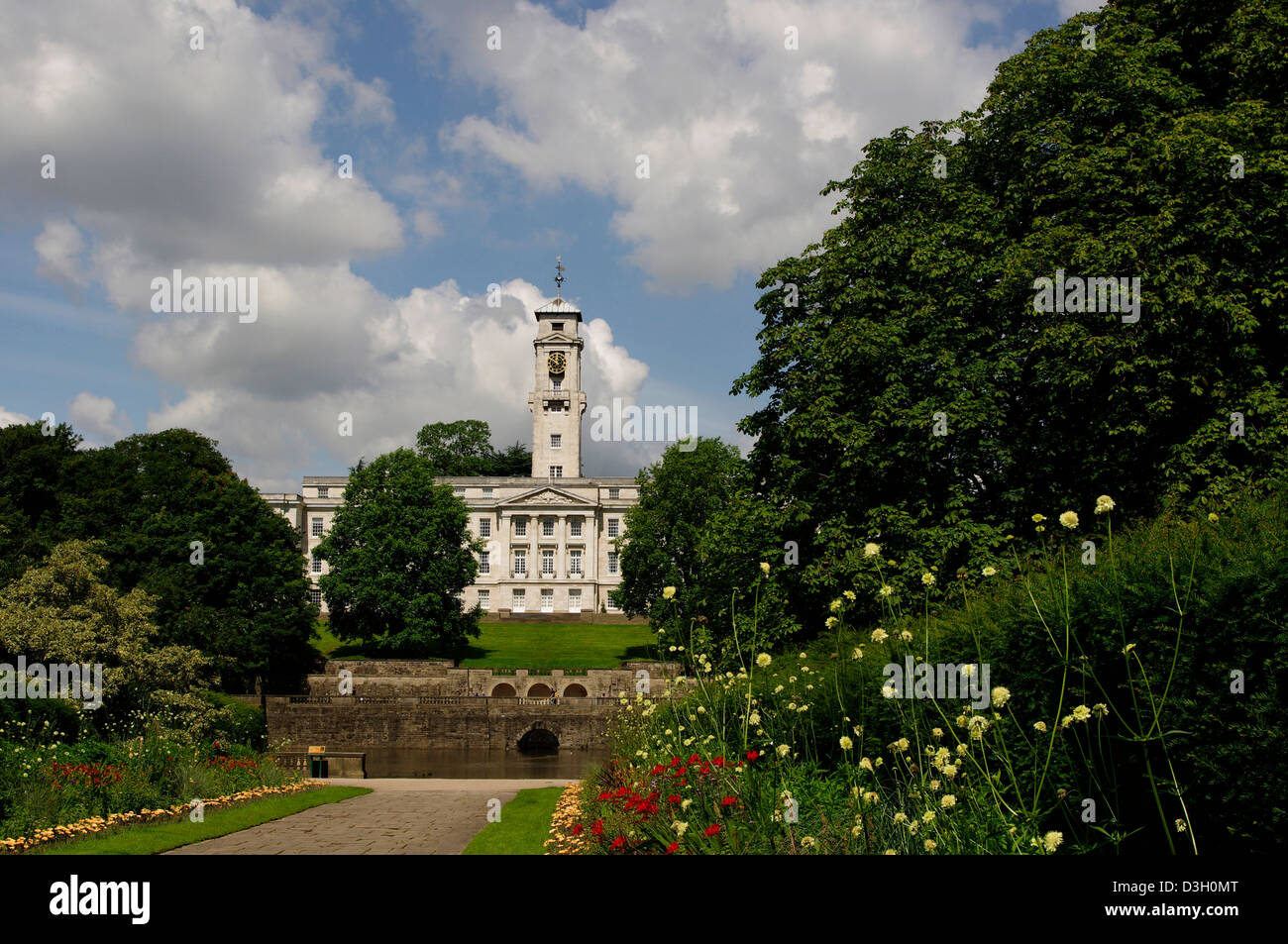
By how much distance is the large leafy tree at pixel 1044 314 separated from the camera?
56.9ft

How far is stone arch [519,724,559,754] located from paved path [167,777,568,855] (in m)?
24.5

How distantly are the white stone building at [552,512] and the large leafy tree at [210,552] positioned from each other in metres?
48.4

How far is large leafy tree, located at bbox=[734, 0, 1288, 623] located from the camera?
56.9 ft

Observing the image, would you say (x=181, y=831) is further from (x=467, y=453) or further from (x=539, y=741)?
(x=467, y=453)

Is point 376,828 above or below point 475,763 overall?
above

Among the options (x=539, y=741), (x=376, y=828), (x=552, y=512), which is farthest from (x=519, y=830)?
(x=552, y=512)

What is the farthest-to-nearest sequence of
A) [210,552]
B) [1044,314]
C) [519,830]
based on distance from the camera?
[210,552]
[1044,314]
[519,830]

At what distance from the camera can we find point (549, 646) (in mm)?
70375

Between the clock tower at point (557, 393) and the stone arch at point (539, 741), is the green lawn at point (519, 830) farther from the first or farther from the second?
the clock tower at point (557, 393)

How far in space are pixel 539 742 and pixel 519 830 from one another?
35.2 m

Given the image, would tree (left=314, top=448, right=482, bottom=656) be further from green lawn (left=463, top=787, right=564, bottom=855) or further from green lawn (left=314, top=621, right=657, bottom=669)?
green lawn (left=463, top=787, right=564, bottom=855)

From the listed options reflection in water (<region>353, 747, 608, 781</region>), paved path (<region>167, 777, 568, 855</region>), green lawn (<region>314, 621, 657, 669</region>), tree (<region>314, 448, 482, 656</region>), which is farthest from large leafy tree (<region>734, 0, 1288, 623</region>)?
green lawn (<region>314, 621, 657, 669</region>)
